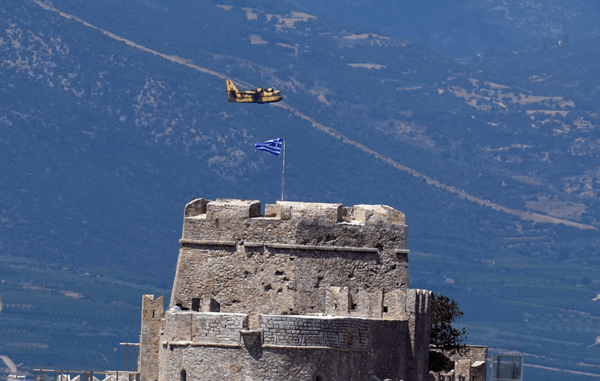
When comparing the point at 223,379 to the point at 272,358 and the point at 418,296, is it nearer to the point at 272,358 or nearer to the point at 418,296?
the point at 272,358

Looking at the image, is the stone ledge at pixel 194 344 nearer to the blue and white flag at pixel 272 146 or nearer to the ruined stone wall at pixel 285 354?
the ruined stone wall at pixel 285 354

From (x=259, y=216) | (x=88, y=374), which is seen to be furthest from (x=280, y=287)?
(x=88, y=374)

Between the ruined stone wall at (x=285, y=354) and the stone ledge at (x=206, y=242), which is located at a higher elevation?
the stone ledge at (x=206, y=242)

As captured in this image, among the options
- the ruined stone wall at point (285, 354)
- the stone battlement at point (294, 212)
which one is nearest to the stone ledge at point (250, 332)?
the ruined stone wall at point (285, 354)

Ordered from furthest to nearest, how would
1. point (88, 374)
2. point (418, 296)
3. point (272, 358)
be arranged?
point (88, 374) → point (418, 296) → point (272, 358)

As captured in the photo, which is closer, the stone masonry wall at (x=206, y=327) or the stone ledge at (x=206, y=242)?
the stone masonry wall at (x=206, y=327)

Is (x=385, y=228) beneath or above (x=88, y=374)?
above

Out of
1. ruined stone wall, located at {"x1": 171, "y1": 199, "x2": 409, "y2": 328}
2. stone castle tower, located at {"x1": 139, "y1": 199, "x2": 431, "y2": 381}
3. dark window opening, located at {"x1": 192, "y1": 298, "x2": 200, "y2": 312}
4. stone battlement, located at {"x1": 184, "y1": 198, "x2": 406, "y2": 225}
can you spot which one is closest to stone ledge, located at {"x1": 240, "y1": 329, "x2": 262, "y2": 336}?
stone castle tower, located at {"x1": 139, "y1": 199, "x2": 431, "y2": 381}
